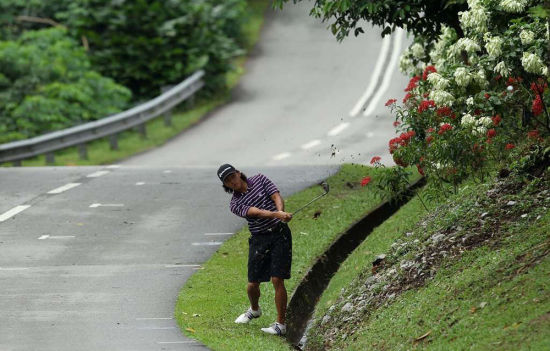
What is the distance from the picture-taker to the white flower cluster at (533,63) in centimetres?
1139

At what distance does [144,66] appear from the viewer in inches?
1240

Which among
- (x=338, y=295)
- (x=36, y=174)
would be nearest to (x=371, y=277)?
(x=338, y=295)

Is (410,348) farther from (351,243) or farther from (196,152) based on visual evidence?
(196,152)

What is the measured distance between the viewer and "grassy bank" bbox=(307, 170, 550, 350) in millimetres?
8938

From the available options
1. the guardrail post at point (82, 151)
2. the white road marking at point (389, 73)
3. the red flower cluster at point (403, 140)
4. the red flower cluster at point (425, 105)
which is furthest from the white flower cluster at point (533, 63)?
the white road marking at point (389, 73)

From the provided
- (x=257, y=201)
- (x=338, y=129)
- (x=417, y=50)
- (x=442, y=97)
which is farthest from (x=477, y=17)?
(x=338, y=129)

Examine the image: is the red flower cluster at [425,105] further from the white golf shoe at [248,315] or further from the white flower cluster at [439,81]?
the white golf shoe at [248,315]

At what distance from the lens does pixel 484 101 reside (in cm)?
1282

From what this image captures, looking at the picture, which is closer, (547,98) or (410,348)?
(410,348)

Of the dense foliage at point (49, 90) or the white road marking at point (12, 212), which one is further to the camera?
the dense foliage at point (49, 90)

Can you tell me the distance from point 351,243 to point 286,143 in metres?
11.8

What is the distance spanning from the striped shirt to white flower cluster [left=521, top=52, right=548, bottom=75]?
275cm

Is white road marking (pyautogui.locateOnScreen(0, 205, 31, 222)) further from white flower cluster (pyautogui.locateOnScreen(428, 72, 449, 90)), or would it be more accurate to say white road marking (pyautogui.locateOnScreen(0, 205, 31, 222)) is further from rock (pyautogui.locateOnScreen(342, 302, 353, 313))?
white flower cluster (pyautogui.locateOnScreen(428, 72, 449, 90))

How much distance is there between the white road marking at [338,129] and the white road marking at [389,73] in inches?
41.0
